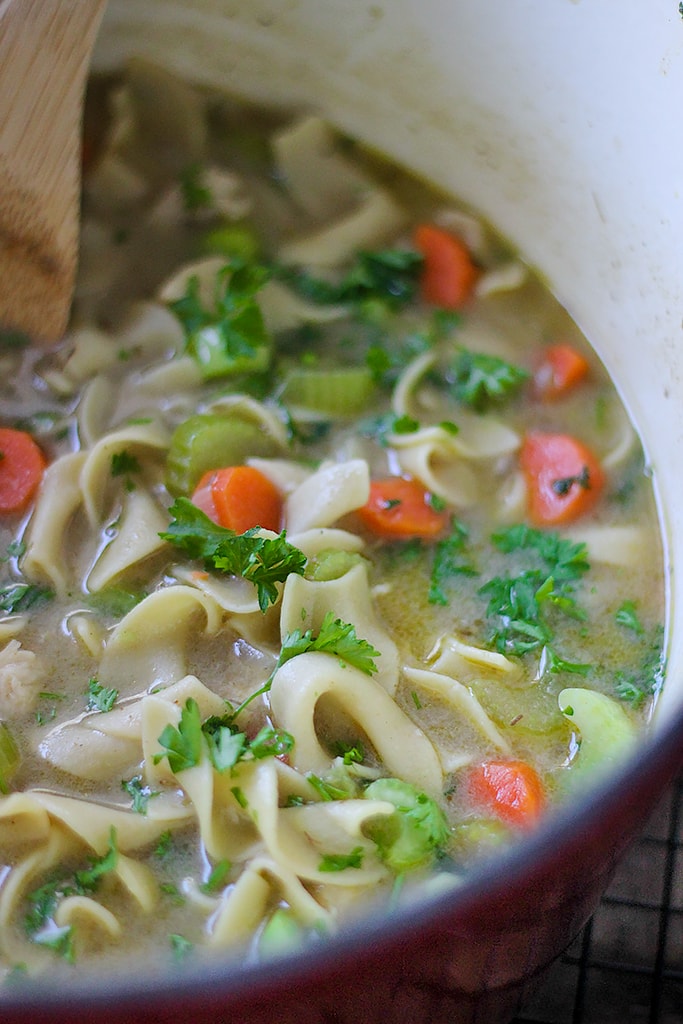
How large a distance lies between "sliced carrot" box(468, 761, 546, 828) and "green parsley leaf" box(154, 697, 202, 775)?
653 millimetres

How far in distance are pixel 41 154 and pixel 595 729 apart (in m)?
2.22

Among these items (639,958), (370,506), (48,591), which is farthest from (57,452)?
(639,958)

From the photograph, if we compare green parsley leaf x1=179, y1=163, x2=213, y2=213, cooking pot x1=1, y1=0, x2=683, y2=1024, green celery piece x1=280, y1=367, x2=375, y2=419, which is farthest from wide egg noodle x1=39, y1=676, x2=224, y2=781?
green parsley leaf x1=179, y1=163, x2=213, y2=213

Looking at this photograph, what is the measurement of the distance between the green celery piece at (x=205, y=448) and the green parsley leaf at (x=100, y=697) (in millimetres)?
620

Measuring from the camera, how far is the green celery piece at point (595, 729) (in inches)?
107

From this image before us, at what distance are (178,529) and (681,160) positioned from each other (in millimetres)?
1674

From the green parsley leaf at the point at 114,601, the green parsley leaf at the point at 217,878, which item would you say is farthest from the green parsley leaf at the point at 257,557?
the green parsley leaf at the point at 217,878

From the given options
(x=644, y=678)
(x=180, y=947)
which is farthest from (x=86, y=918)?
(x=644, y=678)

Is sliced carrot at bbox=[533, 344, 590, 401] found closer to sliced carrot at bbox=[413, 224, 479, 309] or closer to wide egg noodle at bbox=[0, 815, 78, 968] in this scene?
sliced carrot at bbox=[413, 224, 479, 309]

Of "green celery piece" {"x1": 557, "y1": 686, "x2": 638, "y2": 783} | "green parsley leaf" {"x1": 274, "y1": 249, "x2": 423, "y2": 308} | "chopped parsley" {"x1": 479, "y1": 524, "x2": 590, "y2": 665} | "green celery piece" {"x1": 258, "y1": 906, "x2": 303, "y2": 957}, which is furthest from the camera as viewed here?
"green parsley leaf" {"x1": 274, "y1": 249, "x2": 423, "y2": 308}

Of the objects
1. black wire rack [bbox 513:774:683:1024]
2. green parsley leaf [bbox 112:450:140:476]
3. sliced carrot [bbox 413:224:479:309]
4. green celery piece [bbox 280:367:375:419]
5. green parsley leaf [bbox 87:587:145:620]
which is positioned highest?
sliced carrot [bbox 413:224:479:309]

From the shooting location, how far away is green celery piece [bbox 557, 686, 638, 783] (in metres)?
2.71

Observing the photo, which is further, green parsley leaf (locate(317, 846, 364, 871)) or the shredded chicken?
the shredded chicken

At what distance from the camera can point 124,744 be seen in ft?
8.83
